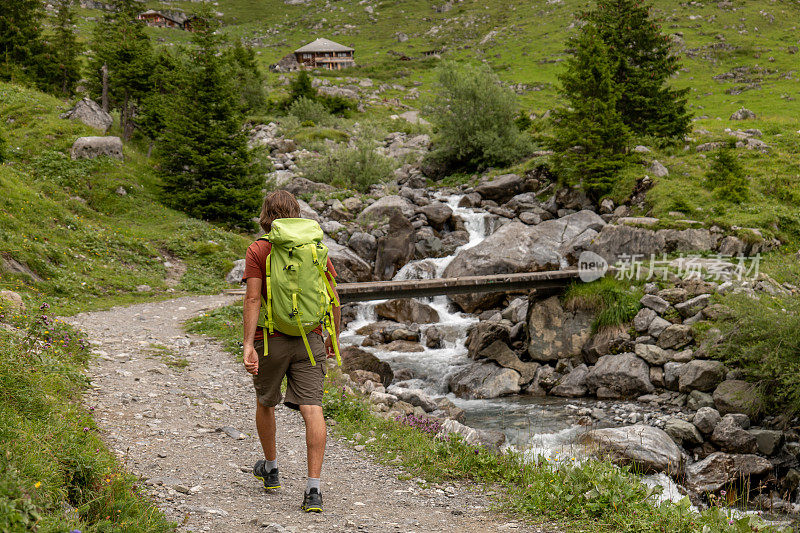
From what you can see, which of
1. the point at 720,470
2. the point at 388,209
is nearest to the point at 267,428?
the point at 720,470

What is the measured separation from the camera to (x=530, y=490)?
554 cm

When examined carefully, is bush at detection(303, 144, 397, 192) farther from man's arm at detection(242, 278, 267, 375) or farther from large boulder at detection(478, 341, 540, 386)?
man's arm at detection(242, 278, 267, 375)

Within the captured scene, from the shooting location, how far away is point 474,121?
3150cm

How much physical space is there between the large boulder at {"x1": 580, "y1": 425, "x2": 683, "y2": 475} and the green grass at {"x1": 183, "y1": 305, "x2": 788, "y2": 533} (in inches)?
115

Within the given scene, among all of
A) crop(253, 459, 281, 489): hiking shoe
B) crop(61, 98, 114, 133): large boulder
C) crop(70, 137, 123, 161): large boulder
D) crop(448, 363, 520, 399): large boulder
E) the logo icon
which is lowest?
crop(448, 363, 520, 399): large boulder

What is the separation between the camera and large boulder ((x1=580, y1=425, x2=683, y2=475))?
9055mm

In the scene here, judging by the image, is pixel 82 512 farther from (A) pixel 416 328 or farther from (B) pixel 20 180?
(B) pixel 20 180

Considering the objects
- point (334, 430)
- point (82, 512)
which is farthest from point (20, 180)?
point (82, 512)

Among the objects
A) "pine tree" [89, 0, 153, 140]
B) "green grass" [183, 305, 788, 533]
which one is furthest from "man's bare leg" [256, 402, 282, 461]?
"pine tree" [89, 0, 153, 140]

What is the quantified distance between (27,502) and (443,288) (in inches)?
518

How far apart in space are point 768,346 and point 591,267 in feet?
21.8

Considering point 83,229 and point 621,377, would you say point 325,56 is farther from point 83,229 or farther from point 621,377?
point 621,377

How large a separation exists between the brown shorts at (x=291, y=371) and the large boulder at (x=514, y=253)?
15409 mm

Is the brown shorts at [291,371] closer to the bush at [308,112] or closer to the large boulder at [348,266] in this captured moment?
the large boulder at [348,266]
